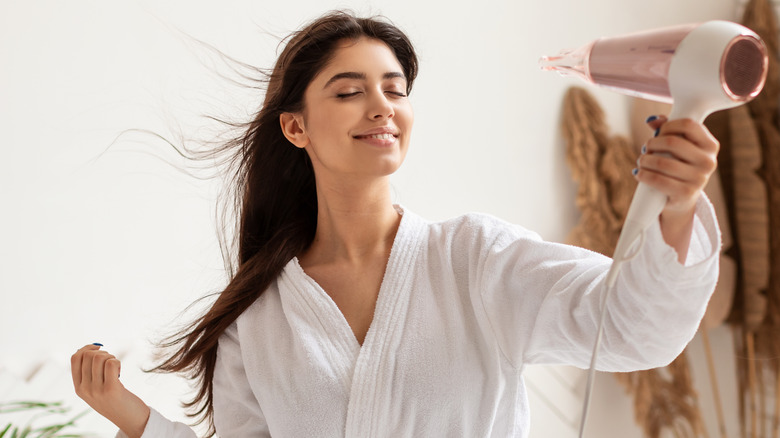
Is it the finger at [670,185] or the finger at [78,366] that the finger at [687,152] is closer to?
the finger at [670,185]

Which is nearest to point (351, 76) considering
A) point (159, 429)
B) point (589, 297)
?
point (589, 297)

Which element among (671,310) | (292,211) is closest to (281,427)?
(292,211)

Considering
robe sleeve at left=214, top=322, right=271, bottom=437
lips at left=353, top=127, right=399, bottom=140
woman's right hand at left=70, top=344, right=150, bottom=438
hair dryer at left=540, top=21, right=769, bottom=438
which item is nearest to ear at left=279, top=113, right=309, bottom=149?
lips at left=353, top=127, right=399, bottom=140

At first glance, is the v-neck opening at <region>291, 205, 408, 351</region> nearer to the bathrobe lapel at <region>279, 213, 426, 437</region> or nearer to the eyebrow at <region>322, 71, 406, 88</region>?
the bathrobe lapel at <region>279, 213, 426, 437</region>

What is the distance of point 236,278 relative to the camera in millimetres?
1284

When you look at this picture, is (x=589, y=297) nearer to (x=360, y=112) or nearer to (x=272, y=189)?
(x=360, y=112)

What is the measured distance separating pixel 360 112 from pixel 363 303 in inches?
11.0

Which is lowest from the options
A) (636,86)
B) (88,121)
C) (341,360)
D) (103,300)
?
(103,300)

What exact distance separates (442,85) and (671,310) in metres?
1.41

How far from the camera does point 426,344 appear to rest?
1.09 metres

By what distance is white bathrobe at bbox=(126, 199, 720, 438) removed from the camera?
38.8 inches

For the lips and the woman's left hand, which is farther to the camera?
the lips

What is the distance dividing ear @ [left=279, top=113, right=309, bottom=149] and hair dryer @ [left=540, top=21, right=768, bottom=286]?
0.53 metres

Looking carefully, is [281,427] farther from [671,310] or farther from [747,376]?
[747,376]
